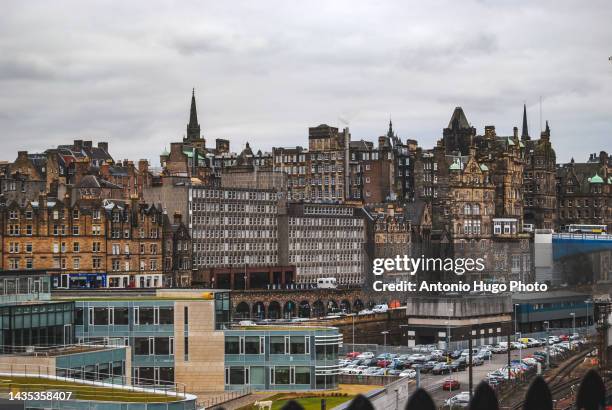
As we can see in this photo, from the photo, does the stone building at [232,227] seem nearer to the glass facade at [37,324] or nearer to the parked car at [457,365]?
the parked car at [457,365]

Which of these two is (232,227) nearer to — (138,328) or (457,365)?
(457,365)

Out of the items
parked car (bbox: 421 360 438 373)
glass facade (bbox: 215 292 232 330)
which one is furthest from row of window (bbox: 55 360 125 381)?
parked car (bbox: 421 360 438 373)

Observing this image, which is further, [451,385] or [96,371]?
[451,385]

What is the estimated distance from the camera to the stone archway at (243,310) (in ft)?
474

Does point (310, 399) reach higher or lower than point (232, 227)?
lower

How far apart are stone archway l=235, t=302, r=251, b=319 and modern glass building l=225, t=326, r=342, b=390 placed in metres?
80.3

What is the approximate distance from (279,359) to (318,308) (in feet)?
305

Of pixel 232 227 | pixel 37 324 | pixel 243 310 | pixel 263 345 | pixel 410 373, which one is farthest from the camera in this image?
pixel 232 227

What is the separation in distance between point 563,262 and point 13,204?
86048 millimetres

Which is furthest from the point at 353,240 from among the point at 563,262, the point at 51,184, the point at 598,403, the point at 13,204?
the point at 598,403

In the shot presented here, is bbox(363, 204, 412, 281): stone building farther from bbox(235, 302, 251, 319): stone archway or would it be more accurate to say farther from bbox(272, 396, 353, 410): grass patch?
bbox(272, 396, 353, 410): grass patch

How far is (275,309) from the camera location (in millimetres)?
150375

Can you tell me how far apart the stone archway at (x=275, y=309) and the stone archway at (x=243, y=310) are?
324 centimetres

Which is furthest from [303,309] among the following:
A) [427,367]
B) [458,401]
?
[458,401]
